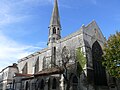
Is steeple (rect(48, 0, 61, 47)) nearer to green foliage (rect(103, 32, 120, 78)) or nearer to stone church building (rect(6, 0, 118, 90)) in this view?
stone church building (rect(6, 0, 118, 90))

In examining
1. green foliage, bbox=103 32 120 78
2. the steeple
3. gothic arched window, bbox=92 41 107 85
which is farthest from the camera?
the steeple

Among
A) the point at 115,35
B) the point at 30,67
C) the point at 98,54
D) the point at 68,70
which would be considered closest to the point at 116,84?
the point at 98,54

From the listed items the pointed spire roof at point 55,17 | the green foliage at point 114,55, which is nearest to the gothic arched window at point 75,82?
the green foliage at point 114,55

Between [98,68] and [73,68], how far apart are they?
18.7ft

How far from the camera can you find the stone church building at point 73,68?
108 feet

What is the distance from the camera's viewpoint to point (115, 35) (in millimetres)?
28438

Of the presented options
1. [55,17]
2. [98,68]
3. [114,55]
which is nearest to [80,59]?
[98,68]

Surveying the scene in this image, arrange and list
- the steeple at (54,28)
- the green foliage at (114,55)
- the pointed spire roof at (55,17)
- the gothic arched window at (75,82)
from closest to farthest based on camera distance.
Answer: the green foliage at (114,55) → the gothic arched window at (75,82) → the steeple at (54,28) → the pointed spire roof at (55,17)

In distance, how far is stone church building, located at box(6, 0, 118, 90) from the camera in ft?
108

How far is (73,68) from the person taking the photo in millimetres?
34344

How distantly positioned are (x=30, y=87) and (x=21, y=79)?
4.65 meters

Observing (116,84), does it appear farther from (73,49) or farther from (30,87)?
(30,87)

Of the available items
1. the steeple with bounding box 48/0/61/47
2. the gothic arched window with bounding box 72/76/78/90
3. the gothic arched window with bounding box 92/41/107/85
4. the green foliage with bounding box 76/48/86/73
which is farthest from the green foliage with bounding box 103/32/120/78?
the steeple with bounding box 48/0/61/47

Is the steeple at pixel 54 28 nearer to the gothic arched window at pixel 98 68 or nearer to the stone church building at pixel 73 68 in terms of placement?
the stone church building at pixel 73 68
